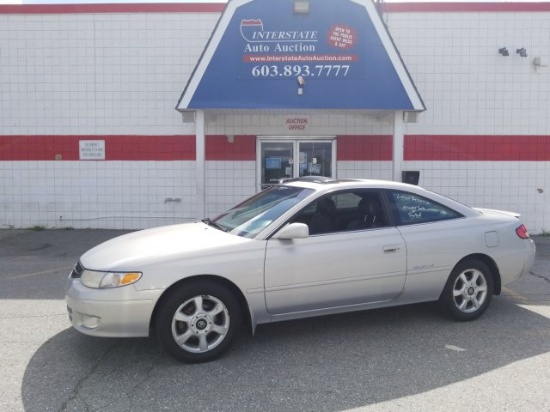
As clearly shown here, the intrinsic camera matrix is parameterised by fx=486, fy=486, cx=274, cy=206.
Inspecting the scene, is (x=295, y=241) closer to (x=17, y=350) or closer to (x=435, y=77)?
(x=17, y=350)

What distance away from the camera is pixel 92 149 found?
452 inches

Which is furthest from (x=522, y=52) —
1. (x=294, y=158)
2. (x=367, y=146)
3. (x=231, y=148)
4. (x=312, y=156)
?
(x=231, y=148)

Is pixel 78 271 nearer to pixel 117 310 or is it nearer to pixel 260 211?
pixel 117 310

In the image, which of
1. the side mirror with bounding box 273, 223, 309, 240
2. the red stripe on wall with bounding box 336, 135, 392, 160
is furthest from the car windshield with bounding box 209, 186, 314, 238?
the red stripe on wall with bounding box 336, 135, 392, 160

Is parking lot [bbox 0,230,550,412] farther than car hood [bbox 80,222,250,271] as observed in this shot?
No

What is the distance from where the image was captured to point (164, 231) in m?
4.96

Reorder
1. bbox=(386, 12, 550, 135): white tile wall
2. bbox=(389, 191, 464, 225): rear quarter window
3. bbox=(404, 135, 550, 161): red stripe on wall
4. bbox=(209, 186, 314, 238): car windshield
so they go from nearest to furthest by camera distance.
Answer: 1. bbox=(209, 186, 314, 238): car windshield
2. bbox=(389, 191, 464, 225): rear quarter window
3. bbox=(386, 12, 550, 135): white tile wall
4. bbox=(404, 135, 550, 161): red stripe on wall

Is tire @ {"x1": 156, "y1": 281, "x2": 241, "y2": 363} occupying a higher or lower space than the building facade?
lower

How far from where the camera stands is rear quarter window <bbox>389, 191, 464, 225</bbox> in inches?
192

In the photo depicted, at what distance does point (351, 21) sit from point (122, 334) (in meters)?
7.12

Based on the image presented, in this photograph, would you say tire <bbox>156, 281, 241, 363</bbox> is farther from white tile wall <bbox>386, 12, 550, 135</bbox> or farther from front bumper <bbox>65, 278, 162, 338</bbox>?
white tile wall <bbox>386, 12, 550, 135</bbox>

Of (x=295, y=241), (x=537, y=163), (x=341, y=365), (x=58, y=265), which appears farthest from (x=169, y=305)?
(x=537, y=163)

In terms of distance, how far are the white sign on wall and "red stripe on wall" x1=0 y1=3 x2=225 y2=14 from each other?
3.01 m

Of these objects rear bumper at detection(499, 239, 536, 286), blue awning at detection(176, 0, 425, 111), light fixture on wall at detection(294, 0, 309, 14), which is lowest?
rear bumper at detection(499, 239, 536, 286)
